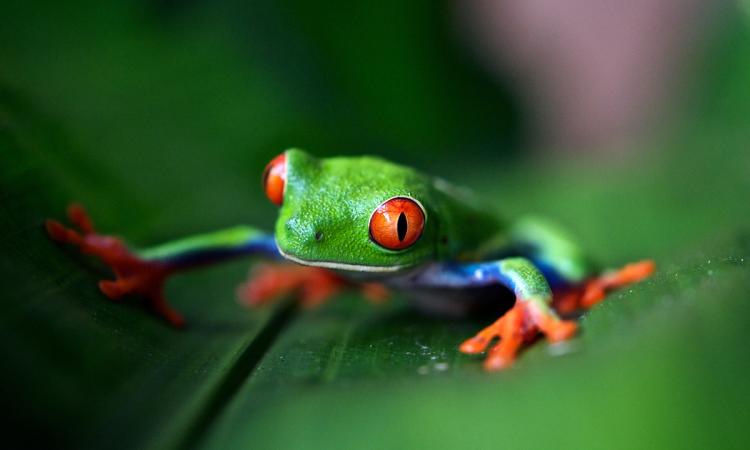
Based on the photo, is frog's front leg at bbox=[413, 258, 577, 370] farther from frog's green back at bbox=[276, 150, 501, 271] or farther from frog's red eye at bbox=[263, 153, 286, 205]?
frog's red eye at bbox=[263, 153, 286, 205]

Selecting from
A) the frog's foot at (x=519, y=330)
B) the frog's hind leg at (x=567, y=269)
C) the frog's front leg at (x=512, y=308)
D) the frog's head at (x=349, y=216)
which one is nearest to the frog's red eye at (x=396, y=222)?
the frog's head at (x=349, y=216)

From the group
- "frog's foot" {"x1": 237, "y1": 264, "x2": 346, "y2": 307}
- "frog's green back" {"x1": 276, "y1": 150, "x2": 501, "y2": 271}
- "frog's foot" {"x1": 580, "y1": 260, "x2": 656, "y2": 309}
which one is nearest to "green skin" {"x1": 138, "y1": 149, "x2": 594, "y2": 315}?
"frog's green back" {"x1": 276, "y1": 150, "x2": 501, "y2": 271}

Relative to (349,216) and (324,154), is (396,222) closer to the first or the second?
(349,216)

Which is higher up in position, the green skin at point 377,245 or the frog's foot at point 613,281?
the frog's foot at point 613,281

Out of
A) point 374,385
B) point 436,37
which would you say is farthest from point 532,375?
point 436,37

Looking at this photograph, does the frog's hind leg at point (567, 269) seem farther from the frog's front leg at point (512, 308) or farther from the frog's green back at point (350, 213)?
the frog's green back at point (350, 213)

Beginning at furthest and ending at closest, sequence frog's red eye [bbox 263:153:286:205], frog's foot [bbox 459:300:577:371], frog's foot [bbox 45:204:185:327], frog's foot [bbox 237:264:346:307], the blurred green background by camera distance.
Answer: frog's foot [bbox 237:264:346:307] → frog's red eye [bbox 263:153:286:205] → frog's foot [bbox 45:204:185:327] → frog's foot [bbox 459:300:577:371] → the blurred green background

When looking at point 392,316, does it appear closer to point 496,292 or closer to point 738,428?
point 496,292

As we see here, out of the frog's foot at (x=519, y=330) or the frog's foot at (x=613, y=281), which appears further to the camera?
the frog's foot at (x=613, y=281)
